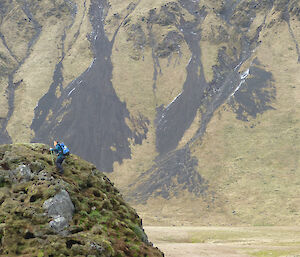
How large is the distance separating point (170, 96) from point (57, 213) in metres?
94.7

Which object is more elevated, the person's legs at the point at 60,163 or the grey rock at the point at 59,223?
the person's legs at the point at 60,163

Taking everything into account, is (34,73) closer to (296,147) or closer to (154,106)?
(154,106)

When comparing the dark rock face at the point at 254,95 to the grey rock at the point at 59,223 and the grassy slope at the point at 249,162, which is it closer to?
the grassy slope at the point at 249,162

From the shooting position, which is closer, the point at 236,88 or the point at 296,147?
the point at 296,147

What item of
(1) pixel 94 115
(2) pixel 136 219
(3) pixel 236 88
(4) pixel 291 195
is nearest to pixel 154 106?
(1) pixel 94 115

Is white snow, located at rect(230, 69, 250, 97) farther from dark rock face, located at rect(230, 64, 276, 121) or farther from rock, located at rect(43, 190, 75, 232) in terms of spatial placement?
rock, located at rect(43, 190, 75, 232)

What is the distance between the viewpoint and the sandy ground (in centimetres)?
3520

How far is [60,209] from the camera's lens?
49.0 ft

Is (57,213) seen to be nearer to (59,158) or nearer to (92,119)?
(59,158)

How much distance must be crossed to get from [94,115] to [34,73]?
117 ft

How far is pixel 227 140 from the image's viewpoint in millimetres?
88438

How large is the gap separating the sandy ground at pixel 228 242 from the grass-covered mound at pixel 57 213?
17.8 m

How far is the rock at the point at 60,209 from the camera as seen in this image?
1441cm

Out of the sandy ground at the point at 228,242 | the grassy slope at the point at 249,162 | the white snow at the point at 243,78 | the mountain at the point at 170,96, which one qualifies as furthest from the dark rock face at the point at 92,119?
the sandy ground at the point at 228,242
